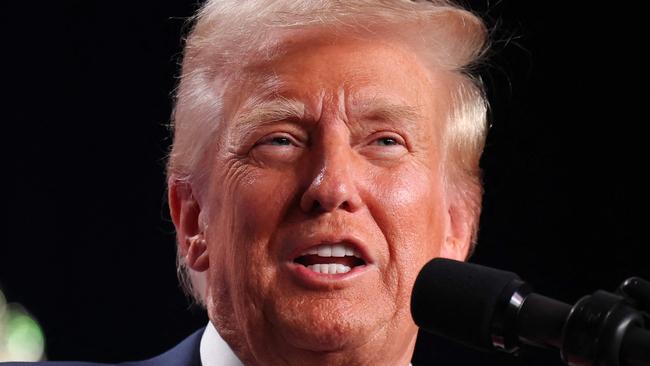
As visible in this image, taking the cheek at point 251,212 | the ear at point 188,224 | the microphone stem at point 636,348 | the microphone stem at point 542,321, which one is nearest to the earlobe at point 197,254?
the ear at point 188,224

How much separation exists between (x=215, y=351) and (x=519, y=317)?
112cm

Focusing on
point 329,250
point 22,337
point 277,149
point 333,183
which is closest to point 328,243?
point 329,250

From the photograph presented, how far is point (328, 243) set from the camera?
1809 mm

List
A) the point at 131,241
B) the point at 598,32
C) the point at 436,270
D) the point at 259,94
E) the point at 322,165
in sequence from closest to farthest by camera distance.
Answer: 1. the point at 436,270
2. the point at 322,165
3. the point at 259,94
4. the point at 598,32
5. the point at 131,241

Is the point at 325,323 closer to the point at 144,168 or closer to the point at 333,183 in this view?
the point at 333,183

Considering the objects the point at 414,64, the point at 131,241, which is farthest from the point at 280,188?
the point at 131,241

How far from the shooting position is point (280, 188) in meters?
1.89

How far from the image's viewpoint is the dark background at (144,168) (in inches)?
127

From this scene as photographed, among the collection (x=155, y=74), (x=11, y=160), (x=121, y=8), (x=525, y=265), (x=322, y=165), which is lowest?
(x=525, y=265)

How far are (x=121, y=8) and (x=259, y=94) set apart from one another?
1614mm

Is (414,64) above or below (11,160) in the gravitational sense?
above

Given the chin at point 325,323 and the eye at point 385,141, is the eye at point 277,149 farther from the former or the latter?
the chin at point 325,323

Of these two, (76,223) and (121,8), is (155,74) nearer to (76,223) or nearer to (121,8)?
(121,8)

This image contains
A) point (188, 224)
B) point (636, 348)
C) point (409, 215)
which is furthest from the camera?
point (188, 224)
